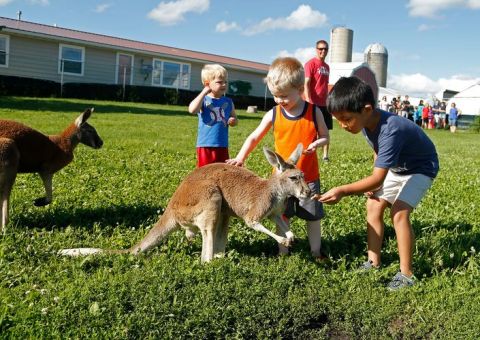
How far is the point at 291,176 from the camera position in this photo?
429cm

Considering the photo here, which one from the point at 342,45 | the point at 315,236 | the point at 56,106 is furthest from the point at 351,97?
the point at 342,45

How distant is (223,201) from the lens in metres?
4.45

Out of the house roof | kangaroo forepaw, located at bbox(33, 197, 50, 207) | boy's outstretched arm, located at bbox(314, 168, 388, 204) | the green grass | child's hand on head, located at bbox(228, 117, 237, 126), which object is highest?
the house roof

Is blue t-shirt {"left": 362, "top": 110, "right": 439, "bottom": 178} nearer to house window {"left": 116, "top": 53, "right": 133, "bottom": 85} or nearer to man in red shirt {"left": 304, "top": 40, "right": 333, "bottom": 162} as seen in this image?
man in red shirt {"left": 304, "top": 40, "right": 333, "bottom": 162}

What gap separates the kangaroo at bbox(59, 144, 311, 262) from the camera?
169 inches

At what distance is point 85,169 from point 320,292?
16.4 ft

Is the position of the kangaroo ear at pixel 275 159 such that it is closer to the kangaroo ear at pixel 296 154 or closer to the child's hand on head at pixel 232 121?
the kangaroo ear at pixel 296 154

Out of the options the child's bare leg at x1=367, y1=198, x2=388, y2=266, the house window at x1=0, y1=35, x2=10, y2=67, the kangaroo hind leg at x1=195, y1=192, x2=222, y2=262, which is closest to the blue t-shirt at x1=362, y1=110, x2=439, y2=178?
the child's bare leg at x1=367, y1=198, x2=388, y2=266

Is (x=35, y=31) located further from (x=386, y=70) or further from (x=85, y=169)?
(x=386, y=70)

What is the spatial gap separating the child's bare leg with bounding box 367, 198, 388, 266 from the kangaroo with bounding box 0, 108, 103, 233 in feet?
10.1

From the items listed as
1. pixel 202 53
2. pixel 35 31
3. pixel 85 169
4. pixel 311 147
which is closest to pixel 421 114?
pixel 202 53

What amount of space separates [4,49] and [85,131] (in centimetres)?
2543

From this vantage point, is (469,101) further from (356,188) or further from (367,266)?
(356,188)

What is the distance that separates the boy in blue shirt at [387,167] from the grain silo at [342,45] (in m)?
45.7
